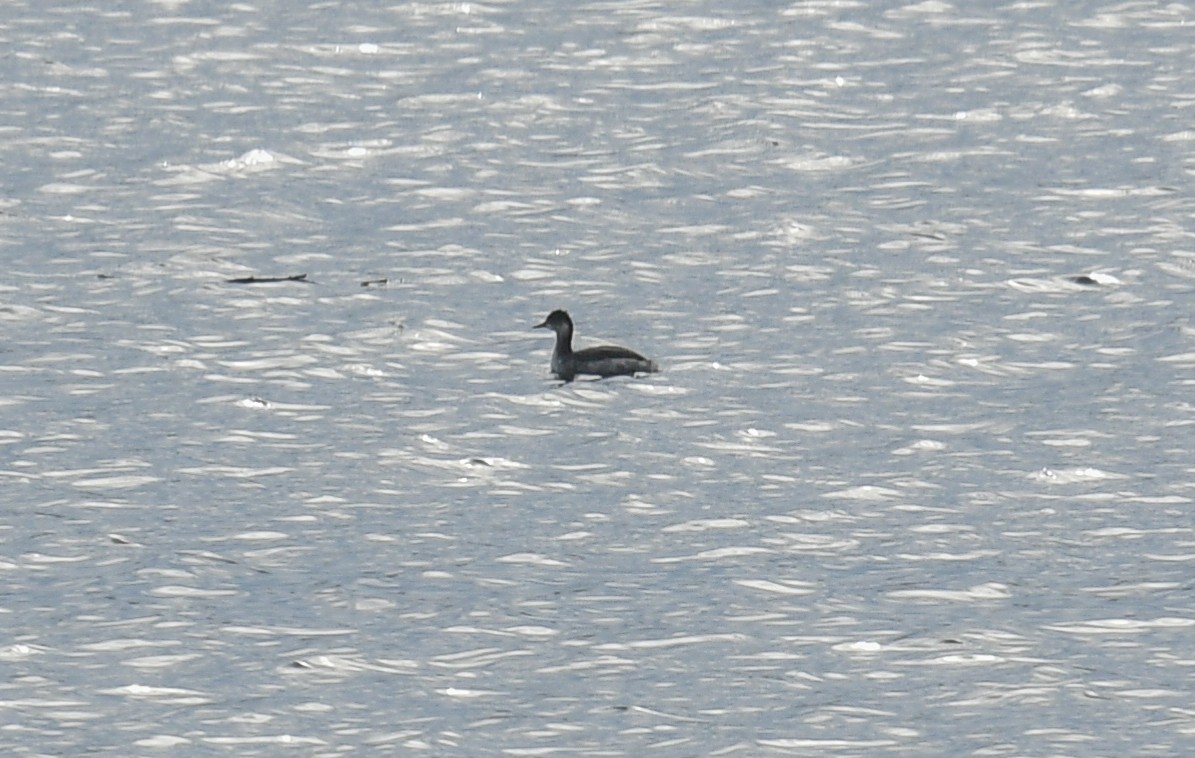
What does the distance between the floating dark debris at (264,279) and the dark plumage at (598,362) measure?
406 centimetres

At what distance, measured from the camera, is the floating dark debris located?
25.3 metres

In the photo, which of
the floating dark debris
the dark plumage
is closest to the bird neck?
the dark plumage

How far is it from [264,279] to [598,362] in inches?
184

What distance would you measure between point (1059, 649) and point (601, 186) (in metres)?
15.2

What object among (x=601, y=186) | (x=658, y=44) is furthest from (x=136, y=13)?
(x=601, y=186)

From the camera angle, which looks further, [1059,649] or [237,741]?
[1059,649]

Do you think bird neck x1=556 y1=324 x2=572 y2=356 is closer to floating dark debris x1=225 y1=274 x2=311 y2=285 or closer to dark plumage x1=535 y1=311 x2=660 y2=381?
dark plumage x1=535 y1=311 x2=660 y2=381

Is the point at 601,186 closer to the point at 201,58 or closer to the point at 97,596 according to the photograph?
the point at 201,58

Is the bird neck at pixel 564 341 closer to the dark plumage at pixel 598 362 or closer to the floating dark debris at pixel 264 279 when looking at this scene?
the dark plumage at pixel 598 362

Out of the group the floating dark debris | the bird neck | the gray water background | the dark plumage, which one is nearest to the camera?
the gray water background

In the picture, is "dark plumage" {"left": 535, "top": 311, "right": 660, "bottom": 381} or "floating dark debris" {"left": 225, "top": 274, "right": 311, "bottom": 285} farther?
"floating dark debris" {"left": 225, "top": 274, "right": 311, "bottom": 285}

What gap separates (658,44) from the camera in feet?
121

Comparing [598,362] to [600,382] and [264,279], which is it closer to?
[600,382]

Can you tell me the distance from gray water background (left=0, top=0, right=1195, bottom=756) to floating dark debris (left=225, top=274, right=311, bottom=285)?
170 millimetres
